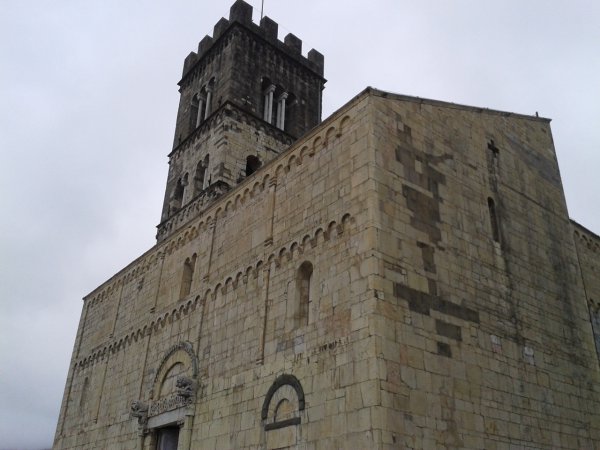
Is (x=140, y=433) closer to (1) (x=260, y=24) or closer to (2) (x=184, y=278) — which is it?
(2) (x=184, y=278)

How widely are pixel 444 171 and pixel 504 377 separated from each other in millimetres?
4531

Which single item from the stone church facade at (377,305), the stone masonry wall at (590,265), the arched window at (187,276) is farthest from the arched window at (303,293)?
the stone masonry wall at (590,265)

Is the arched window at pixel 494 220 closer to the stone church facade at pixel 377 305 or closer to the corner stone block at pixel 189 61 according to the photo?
the stone church facade at pixel 377 305

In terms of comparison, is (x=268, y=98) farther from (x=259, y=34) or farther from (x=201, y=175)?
(x=201, y=175)

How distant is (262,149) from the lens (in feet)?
84.5

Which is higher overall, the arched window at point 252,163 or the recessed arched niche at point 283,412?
the arched window at point 252,163

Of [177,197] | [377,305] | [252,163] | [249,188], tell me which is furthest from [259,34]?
[377,305]

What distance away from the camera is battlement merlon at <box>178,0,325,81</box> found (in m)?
28.3

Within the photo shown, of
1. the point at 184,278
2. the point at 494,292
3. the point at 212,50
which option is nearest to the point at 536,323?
the point at 494,292

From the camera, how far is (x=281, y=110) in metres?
27.8

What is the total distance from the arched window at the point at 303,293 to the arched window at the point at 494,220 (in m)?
4.44

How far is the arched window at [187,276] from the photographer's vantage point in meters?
17.1

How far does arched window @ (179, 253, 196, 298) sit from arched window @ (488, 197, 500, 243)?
8367 mm

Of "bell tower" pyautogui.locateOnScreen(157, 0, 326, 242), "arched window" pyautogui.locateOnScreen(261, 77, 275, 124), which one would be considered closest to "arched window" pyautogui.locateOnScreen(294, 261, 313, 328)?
"bell tower" pyautogui.locateOnScreen(157, 0, 326, 242)
